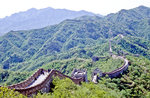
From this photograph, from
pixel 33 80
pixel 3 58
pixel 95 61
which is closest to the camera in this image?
pixel 33 80

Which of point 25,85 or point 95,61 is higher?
point 25,85

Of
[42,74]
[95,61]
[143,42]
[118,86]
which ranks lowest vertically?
[143,42]

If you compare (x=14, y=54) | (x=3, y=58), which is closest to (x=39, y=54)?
(x=14, y=54)

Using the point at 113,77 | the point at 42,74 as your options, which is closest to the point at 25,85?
the point at 42,74

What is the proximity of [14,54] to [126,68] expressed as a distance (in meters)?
162

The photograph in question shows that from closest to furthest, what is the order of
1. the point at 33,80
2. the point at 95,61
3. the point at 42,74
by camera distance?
the point at 33,80
the point at 42,74
the point at 95,61

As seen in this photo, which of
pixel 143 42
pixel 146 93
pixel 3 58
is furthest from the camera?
pixel 3 58

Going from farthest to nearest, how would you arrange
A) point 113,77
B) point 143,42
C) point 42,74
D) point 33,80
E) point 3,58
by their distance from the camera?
point 3,58
point 143,42
point 113,77
point 42,74
point 33,80

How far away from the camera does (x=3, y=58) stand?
187375 mm

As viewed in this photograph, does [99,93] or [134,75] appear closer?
[99,93]

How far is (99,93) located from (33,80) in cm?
1012

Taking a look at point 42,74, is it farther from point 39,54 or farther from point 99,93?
point 39,54

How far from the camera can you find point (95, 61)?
69.2 metres

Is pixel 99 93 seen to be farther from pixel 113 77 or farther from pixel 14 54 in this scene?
pixel 14 54
